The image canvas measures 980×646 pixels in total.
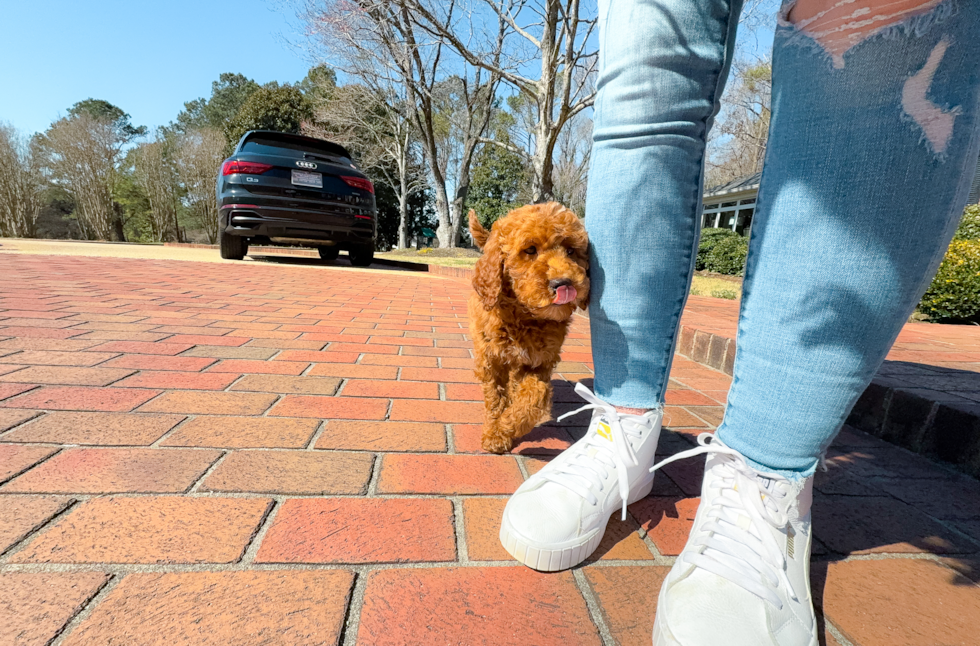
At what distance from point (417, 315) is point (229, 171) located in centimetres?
521

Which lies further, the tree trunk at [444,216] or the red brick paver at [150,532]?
the tree trunk at [444,216]

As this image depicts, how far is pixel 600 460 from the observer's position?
1.26 metres

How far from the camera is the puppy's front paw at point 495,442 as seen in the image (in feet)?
5.25

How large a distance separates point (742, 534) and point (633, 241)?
0.77m

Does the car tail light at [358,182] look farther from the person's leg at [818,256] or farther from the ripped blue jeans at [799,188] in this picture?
the person's leg at [818,256]

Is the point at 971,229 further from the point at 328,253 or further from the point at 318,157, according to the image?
the point at 328,253

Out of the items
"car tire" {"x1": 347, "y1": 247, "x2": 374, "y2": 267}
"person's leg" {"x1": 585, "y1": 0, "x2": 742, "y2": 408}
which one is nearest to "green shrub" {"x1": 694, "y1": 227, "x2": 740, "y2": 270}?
"car tire" {"x1": 347, "y1": 247, "x2": 374, "y2": 267}

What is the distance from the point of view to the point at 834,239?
89cm

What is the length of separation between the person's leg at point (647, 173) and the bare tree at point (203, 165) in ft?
102

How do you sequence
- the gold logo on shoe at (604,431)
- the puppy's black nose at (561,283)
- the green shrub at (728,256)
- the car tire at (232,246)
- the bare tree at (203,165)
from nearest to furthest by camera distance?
the gold logo on shoe at (604,431) → the puppy's black nose at (561,283) → the car tire at (232,246) → the green shrub at (728,256) → the bare tree at (203,165)

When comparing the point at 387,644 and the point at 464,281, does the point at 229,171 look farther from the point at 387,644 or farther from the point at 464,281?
the point at 387,644

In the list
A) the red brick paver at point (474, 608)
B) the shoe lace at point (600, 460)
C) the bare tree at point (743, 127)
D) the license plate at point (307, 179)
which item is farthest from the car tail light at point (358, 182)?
the bare tree at point (743, 127)

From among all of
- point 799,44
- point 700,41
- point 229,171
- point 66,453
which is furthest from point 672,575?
point 229,171

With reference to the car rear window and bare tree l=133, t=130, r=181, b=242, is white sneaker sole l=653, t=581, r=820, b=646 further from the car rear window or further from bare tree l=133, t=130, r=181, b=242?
bare tree l=133, t=130, r=181, b=242
